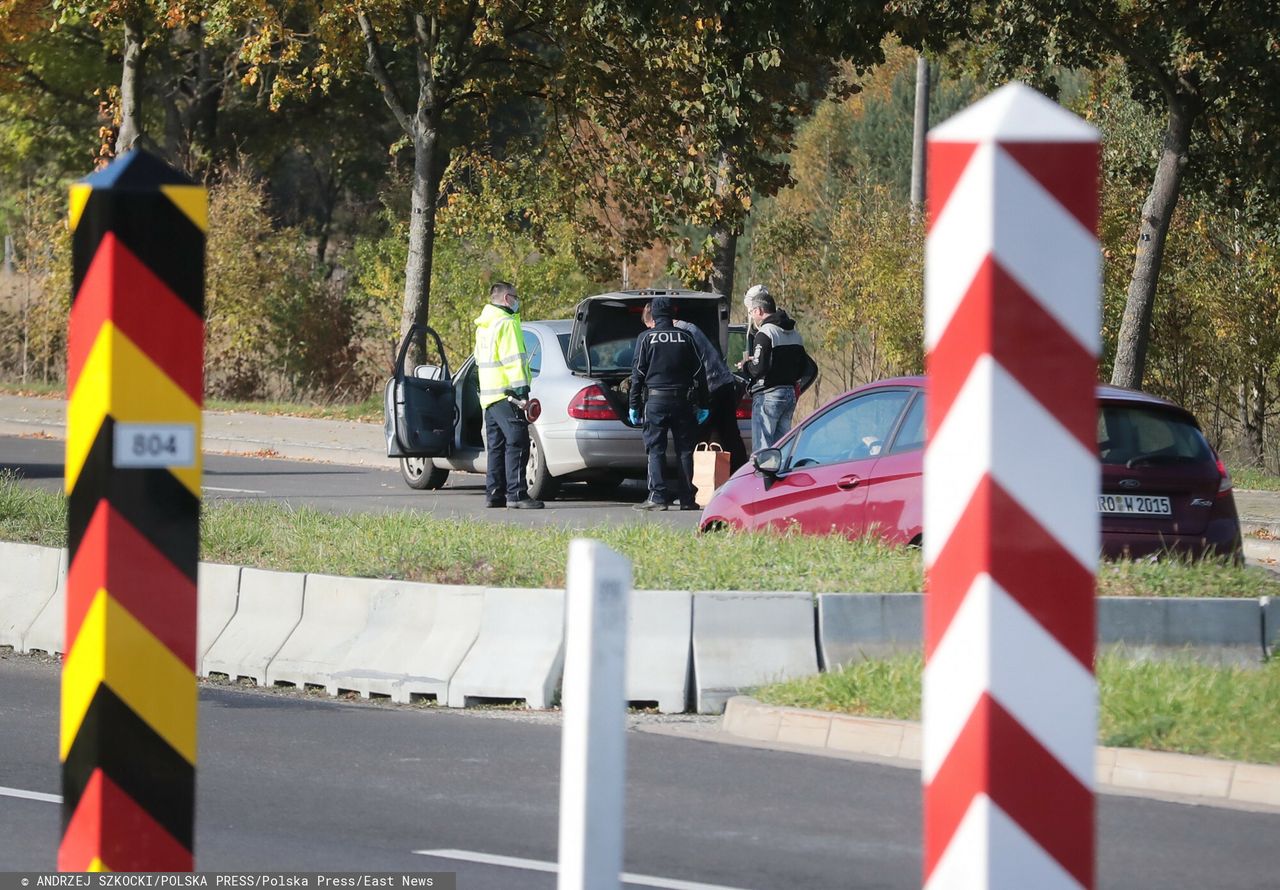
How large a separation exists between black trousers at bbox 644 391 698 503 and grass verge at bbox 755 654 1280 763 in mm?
7563

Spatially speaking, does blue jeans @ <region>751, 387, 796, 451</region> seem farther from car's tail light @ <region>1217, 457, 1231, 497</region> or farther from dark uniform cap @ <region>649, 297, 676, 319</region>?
car's tail light @ <region>1217, 457, 1231, 497</region>

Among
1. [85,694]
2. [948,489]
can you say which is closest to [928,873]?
[948,489]

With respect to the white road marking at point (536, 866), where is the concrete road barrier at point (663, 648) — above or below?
above

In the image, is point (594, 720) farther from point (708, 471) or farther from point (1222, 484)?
point (708, 471)

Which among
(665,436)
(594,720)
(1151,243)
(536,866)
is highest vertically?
(1151,243)

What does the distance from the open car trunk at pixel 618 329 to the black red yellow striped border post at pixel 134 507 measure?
1376 cm

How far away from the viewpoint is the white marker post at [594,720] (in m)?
3.32

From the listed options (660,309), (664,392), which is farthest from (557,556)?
(660,309)

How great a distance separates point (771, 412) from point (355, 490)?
15.7 ft

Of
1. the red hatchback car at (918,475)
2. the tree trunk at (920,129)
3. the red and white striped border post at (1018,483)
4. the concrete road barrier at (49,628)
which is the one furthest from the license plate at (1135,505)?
the tree trunk at (920,129)

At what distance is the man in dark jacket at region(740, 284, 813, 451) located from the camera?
53.8 feet

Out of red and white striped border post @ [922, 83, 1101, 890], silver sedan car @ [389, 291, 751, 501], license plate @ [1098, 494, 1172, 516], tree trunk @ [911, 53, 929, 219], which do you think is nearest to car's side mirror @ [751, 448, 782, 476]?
license plate @ [1098, 494, 1172, 516]

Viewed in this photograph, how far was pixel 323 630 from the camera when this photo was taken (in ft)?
31.4

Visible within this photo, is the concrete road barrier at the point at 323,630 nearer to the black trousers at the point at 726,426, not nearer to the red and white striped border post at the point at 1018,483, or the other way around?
the red and white striped border post at the point at 1018,483
